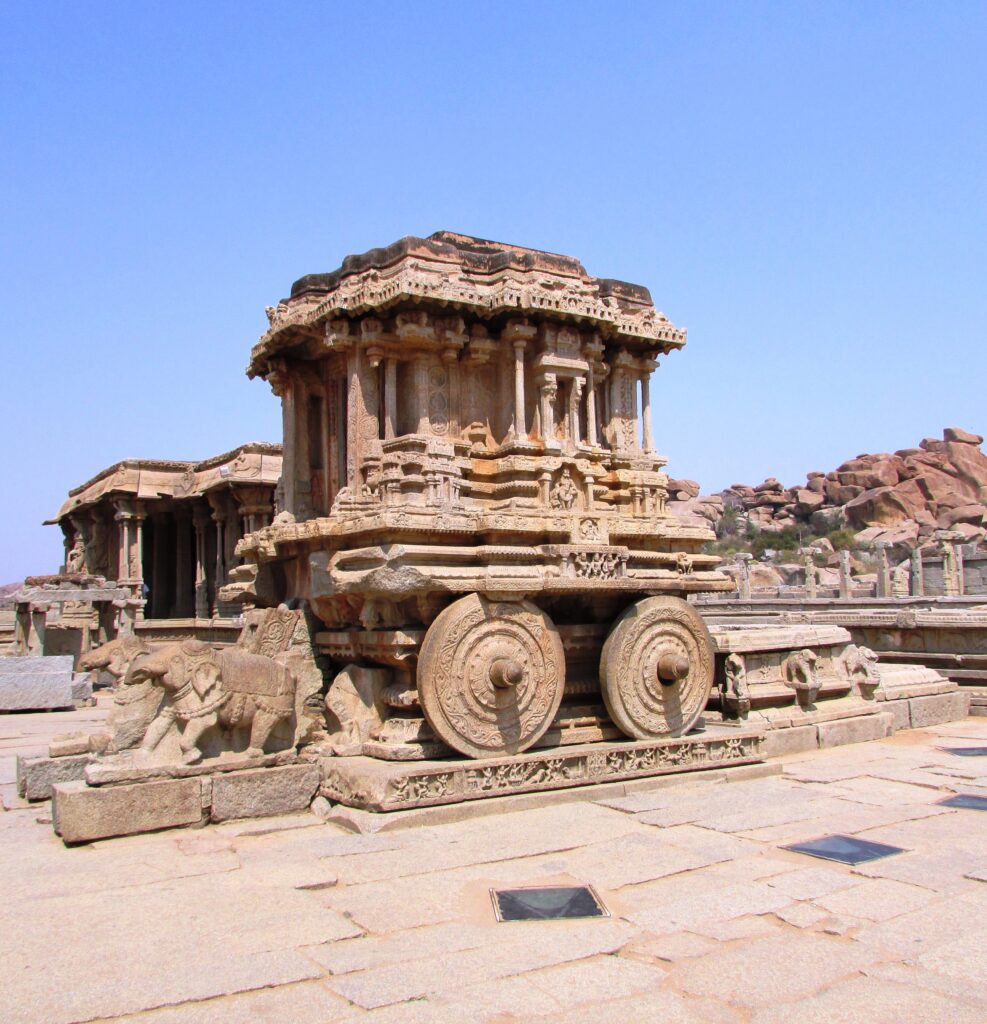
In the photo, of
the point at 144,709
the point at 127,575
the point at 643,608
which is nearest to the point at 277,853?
the point at 144,709

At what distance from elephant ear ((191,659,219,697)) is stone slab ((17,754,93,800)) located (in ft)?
4.24

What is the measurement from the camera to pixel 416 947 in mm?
4168

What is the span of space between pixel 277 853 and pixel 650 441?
19.6 ft

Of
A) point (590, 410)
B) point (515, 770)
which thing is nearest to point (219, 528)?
point (590, 410)

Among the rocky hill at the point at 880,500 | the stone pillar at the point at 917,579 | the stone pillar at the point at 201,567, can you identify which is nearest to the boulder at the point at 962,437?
the rocky hill at the point at 880,500

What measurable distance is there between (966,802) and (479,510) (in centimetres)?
425

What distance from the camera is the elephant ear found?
6406mm

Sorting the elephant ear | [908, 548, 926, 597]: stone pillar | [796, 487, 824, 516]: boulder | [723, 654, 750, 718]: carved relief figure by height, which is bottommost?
[723, 654, 750, 718]: carved relief figure

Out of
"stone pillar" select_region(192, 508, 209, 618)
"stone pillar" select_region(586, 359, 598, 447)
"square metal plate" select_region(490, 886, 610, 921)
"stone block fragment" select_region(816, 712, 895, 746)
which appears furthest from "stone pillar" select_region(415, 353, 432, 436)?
"stone pillar" select_region(192, 508, 209, 618)

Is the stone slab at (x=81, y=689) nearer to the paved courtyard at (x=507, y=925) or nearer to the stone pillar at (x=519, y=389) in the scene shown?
the paved courtyard at (x=507, y=925)

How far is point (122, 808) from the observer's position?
5.89 meters

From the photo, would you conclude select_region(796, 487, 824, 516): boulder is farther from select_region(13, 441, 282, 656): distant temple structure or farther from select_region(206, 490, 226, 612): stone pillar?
select_region(206, 490, 226, 612): stone pillar

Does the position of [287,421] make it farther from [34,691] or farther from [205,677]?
[34,691]

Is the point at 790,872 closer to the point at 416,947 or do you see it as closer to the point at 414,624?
the point at 416,947
